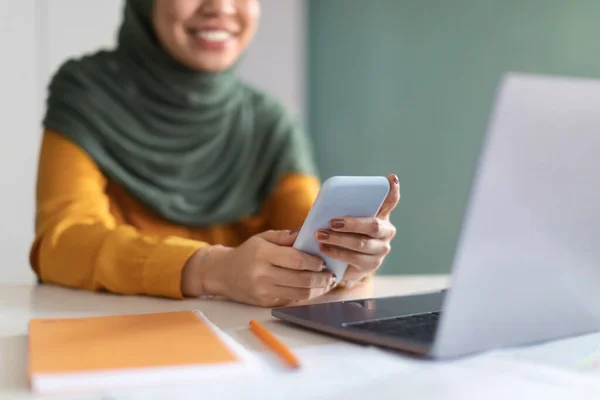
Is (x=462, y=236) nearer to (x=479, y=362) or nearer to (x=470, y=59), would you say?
(x=479, y=362)

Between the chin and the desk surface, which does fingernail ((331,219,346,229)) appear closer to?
the desk surface

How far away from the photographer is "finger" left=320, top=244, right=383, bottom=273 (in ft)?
2.24

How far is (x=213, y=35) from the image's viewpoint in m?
1.11

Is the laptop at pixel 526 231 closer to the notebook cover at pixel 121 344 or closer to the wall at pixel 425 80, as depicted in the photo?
the notebook cover at pixel 121 344

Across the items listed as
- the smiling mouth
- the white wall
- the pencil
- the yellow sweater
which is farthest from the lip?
the white wall

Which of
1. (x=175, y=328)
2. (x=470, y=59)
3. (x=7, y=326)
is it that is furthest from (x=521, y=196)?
(x=470, y=59)

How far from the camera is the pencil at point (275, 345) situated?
47cm

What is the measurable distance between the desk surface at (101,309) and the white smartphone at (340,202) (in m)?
0.09

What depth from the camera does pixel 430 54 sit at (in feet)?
5.63

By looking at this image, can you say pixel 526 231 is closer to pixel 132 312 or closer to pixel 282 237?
pixel 282 237

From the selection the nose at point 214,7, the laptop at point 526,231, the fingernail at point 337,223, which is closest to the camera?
the laptop at point 526,231

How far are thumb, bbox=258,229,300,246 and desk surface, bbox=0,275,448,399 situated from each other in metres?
0.08

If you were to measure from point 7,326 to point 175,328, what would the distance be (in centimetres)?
19

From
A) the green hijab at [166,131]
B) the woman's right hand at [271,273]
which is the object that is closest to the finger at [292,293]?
the woman's right hand at [271,273]
